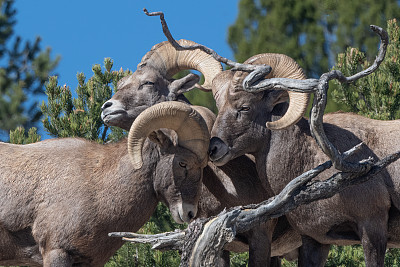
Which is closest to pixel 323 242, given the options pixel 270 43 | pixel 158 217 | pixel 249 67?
pixel 249 67

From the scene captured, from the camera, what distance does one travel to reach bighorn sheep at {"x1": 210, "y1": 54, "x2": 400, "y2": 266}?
31.7 feet

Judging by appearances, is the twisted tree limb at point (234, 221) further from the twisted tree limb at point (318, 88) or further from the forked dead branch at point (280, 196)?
the twisted tree limb at point (318, 88)

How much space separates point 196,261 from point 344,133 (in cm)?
302

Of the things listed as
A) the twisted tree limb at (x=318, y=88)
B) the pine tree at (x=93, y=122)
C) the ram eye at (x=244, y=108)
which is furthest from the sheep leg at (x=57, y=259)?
the pine tree at (x=93, y=122)

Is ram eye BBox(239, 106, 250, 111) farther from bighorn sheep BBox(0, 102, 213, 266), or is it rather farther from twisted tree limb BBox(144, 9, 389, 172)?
twisted tree limb BBox(144, 9, 389, 172)

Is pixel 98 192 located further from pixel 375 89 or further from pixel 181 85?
pixel 375 89

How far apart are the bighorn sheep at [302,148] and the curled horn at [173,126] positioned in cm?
17

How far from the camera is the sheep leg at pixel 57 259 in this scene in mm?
9805

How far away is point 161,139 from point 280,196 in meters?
2.16

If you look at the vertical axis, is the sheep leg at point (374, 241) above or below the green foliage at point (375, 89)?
below

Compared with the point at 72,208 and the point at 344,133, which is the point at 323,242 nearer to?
the point at 344,133

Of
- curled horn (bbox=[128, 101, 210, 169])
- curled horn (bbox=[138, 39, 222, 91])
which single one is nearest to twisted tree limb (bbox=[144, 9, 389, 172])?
curled horn (bbox=[128, 101, 210, 169])

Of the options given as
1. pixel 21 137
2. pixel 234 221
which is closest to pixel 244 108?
→ pixel 234 221

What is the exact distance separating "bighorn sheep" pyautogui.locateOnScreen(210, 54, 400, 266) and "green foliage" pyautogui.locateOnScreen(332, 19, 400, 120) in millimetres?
4394
